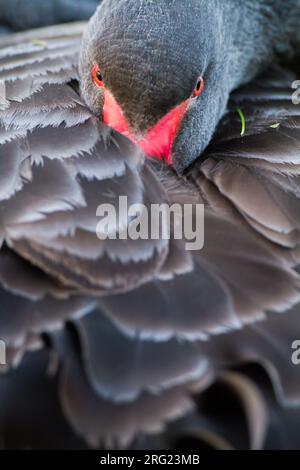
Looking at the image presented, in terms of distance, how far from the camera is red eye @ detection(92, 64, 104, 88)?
12.2ft

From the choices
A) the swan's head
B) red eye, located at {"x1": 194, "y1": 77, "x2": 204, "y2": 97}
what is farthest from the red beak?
red eye, located at {"x1": 194, "y1": 77, "x2": 204, "y2": 97}

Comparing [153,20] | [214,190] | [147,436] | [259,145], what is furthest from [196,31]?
[147,436]

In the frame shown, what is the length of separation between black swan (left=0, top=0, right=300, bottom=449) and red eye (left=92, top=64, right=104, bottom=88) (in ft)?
0.15

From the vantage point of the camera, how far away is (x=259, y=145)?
11.4 feet

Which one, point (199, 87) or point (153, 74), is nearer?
point (153, 74)

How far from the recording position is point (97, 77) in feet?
12.3

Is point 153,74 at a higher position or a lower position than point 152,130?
higher

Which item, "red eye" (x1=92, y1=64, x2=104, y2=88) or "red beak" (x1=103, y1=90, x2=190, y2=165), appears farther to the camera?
"red eye" (x1=92, y1=64, x2=104, y2=88)

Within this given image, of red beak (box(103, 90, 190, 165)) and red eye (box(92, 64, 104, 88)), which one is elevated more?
red eye (box(92, 64, 104, 88))

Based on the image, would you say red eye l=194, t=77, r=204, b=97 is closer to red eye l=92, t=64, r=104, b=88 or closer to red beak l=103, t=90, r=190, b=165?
red beak l=103, t=90, r=190, b=165

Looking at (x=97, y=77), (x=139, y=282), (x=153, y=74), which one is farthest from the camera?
(x=97, y=77)

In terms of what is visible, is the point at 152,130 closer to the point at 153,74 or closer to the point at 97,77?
the point at 153,74

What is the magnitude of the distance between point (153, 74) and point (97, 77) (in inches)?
14.3

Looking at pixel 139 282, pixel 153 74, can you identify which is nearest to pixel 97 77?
pixel 153 74
